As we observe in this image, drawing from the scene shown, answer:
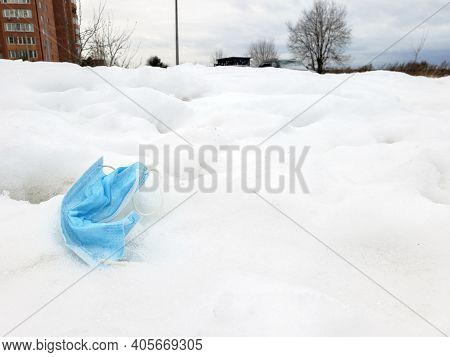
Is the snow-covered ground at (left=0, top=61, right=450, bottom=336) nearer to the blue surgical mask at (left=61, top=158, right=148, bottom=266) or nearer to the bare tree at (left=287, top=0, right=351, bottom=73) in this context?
the blue surgical mask at (left=61, top=158, right=148, bottom=266)

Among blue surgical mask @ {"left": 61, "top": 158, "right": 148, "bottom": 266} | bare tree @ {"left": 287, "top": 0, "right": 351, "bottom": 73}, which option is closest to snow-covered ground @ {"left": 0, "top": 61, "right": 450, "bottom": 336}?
blue surgical mask @ {"left": 61, "top": 158, "right": 148, "bottom": 266}

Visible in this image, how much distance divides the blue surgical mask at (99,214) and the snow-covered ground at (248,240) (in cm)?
9

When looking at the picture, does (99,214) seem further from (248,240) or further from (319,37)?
(319,37)

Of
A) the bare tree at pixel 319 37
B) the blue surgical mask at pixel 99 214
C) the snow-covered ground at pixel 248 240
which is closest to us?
the snow-covered ground at pixel 248 240

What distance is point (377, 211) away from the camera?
2039mm

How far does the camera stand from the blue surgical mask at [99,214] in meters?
1.65

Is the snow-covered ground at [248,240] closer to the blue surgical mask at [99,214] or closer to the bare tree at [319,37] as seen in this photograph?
the blue surgical mask at [99,214]

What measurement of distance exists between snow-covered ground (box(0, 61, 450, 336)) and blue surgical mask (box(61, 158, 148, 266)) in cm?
9

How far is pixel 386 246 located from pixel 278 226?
1.94 ft

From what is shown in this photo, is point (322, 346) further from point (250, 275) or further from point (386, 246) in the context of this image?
point (386, 246)

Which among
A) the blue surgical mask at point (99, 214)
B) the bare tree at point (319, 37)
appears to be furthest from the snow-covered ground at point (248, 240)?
the bare tree at point (319, 37)

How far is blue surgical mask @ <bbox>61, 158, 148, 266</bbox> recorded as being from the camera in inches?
64.9

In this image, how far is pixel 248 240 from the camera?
1938 mm

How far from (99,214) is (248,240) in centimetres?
82
